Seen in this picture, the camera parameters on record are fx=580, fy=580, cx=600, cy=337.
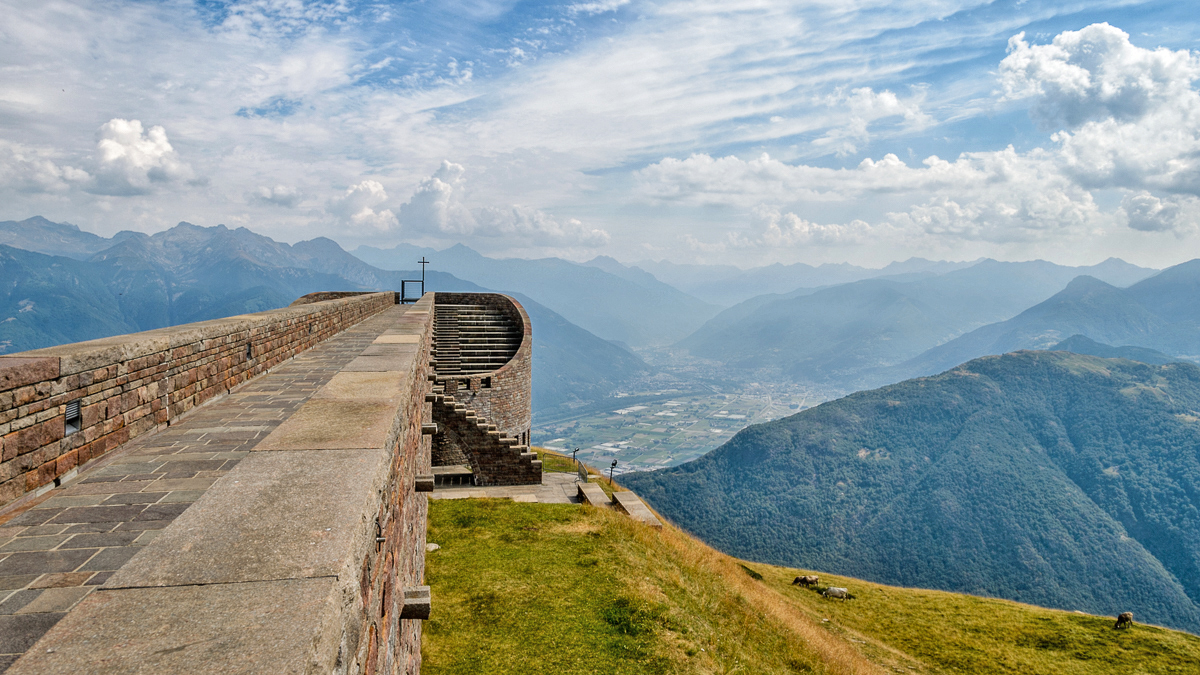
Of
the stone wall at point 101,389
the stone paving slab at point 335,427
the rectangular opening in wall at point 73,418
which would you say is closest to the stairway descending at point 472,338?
the stone wall at point 101,389

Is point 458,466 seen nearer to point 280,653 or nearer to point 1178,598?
point 280,653

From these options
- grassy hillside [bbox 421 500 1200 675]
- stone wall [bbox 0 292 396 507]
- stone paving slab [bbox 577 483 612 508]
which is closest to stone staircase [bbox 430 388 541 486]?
stone paving slab [bbox 577 483 612 508]

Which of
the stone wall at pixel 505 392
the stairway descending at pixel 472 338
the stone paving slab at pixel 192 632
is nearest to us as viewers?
the stone paving slab at pixel 192 632

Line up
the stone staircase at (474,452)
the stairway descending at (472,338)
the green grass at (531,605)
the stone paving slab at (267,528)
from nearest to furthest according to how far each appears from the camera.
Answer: the stone paving slab at (267,528) → the green grass at (531,605) → the stone staircase at (474,452) → the stairway descending at (472,338)

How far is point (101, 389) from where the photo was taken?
521 centimetres

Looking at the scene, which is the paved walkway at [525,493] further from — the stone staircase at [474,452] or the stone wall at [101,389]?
the stone wall at [101,389]

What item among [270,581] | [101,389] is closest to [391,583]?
[270,581]

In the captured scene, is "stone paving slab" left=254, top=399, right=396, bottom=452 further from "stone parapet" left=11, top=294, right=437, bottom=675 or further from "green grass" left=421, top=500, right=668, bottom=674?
"green grass" left=421, top=500, right=668, bottom=674

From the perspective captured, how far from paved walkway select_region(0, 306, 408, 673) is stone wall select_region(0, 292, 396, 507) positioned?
0.19m

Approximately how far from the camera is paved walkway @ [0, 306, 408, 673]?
114 inches

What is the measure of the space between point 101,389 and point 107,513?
1.77 m

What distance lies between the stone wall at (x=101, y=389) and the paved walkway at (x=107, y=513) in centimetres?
19

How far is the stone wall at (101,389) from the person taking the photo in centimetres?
416

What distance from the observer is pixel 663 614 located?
8875 mm
